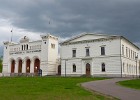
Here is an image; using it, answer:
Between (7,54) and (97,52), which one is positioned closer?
(97,52)

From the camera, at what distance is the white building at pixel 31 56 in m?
65.2

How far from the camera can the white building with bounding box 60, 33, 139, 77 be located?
170 ft

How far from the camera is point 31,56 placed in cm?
6875

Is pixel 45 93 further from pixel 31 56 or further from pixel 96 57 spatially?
pixel 31 56

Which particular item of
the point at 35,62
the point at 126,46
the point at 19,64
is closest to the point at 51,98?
the point at 126,46

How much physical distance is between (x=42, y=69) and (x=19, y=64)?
11.3 metres

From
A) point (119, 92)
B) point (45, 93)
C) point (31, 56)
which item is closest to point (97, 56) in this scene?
point (31, 56)

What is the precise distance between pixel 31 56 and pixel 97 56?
2262cm

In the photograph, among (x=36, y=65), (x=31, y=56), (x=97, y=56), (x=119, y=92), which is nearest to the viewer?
(x=119, y=92)

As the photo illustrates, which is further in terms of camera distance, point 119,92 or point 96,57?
point 96,57

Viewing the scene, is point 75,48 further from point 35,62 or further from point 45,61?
point 35,62

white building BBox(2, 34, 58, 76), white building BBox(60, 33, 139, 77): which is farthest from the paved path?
white building BBox(2, 34, 58, 76)

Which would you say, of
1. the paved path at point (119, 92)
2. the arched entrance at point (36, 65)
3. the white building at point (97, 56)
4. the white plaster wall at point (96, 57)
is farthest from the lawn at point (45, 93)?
the arched entrance at point (36, 65)

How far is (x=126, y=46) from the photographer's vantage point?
184ft
